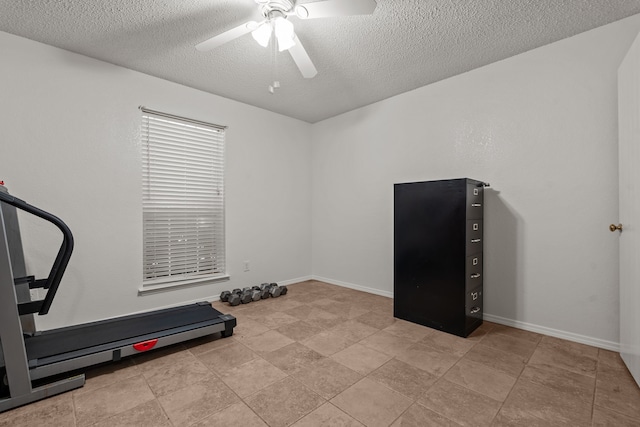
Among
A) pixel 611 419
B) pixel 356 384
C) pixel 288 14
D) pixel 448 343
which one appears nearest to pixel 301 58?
pixel 288 14

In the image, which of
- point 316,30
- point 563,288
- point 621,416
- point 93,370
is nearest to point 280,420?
point 93,370

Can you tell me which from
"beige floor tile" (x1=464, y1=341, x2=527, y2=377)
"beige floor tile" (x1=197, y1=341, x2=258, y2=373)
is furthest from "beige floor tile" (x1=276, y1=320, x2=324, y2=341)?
"beige floor tile" (x1=464, y1=341, x2=527, y2=377)

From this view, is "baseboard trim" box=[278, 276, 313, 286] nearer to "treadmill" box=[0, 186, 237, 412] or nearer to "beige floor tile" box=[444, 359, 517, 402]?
"treadmill" box=[0, 186, 237, 412]

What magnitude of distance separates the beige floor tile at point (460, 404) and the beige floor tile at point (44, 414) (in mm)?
1896

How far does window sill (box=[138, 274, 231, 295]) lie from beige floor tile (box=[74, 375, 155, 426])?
52.5 inches

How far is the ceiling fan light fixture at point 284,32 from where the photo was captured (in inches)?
76.4

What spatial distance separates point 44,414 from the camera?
5.11 ft

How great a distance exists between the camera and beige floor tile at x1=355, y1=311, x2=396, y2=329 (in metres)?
2.80

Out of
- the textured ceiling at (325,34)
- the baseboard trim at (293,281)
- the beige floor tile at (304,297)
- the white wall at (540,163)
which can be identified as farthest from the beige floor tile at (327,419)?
the baseboard trim at (293,281)

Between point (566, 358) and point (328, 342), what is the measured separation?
1.74 metres

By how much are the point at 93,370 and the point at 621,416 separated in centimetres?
314

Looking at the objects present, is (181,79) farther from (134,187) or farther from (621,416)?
(621,416)

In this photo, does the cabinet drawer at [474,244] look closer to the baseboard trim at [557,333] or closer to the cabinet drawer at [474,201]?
the cabinet drawer at [474,201]

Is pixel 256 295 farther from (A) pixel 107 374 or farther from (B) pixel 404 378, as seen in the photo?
(B) pixel 404 378
